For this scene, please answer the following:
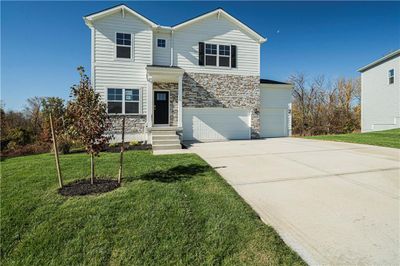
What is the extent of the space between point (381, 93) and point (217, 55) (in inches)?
624

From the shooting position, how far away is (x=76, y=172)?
538cm

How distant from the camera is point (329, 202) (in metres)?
3.64

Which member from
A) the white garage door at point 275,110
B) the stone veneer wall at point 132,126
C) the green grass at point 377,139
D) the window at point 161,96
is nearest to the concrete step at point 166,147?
the stone veneer wall at point 132,126

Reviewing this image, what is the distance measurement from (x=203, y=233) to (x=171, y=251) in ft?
1.66

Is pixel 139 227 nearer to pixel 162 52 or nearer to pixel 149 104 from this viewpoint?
pixel 149 104

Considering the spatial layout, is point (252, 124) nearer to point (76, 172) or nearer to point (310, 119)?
point (76, 172)

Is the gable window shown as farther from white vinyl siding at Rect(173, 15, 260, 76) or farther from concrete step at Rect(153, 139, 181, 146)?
concrete step at Rect(153, 139, 181, 146)

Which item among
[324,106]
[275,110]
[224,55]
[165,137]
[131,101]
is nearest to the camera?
[165,137]

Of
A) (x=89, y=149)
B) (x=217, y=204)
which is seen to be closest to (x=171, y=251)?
(x=217, y=204)

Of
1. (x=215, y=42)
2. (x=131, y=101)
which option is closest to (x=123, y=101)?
(x=131, y=101)

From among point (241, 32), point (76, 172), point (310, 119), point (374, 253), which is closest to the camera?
point (374, 253)

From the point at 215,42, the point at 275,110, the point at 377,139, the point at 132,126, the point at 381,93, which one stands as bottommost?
the point at 377,139

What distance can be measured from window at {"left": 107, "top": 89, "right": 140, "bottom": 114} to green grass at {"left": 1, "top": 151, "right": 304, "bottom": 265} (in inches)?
285

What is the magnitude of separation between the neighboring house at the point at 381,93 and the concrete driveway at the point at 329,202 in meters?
14.1
